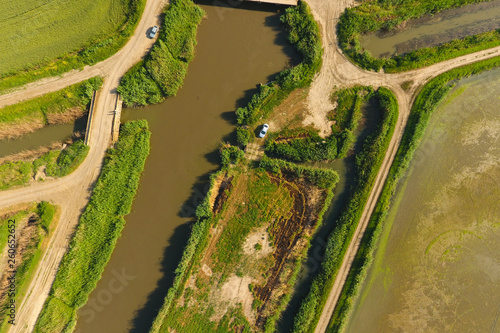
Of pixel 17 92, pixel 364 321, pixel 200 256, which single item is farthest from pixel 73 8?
pixel 364 321

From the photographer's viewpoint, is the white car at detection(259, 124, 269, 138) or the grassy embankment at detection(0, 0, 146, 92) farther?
the grassy embankment at detection(0, 0, 146, 92)

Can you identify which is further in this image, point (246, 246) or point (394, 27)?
point (394, 27)

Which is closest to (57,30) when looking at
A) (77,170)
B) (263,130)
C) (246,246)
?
(77,170)

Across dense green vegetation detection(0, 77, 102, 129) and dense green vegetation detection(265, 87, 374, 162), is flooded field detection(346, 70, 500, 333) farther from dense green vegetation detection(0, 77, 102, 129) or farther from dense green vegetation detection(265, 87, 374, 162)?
dense green vegetation detection(0, 77, 102, 129)

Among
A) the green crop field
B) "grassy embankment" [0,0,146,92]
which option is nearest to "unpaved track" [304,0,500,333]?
"grassy embankment" [0,0,146,92]

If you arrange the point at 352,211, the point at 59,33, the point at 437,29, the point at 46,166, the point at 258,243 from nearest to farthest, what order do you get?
the point at 352,211 → the point at 258,243 → the point at 46,166 → the point at 437,29 → the point at 59,33

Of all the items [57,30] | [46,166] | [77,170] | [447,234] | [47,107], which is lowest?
[46,166]

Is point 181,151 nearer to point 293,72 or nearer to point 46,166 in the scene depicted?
point 46,166
